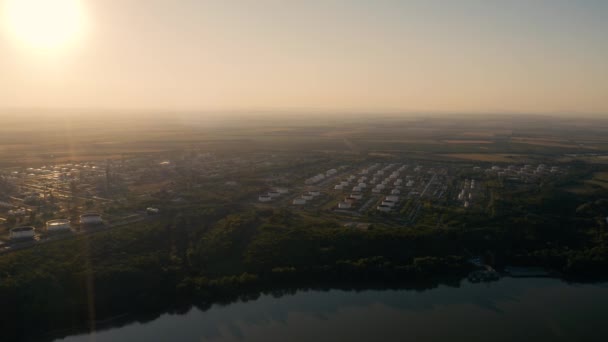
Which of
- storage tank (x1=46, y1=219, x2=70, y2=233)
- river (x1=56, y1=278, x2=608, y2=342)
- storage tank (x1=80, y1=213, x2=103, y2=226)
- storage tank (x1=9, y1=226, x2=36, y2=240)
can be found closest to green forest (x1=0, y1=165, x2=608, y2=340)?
river (x1=56, y1=278, x2=608, y2=342)

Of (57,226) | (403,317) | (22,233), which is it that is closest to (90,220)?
(57,226)

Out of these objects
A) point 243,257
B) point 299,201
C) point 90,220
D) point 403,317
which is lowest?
point 403,317

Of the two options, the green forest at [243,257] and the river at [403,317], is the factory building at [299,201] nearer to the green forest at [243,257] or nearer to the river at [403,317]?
the green forest at [243,257]

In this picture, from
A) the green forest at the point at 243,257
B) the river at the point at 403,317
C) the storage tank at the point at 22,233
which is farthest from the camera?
the storage tank at the point at 22,233

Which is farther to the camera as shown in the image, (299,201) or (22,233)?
(299,201)

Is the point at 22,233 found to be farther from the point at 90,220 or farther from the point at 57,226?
the point at 90,220

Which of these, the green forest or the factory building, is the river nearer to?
the green forest

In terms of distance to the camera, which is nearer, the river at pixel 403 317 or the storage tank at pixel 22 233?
the river at pixel 403 317

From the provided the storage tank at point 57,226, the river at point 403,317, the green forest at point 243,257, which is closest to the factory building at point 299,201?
the green forest at point 243,257
